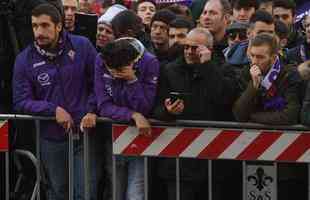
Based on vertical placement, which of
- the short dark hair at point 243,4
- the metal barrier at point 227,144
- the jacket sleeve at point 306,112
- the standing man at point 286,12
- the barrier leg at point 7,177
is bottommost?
the barrier leg at point 7,177

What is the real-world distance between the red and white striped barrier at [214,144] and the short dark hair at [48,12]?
44.6 inches

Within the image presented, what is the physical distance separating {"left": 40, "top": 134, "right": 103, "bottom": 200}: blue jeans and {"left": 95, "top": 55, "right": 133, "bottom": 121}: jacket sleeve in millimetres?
333

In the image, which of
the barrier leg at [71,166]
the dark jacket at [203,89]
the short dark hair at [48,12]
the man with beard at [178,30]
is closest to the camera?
the dark jacket at [203,89]

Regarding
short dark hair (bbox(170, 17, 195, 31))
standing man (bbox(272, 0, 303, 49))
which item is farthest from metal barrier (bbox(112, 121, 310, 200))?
standing man (bbox(272, 0, 303, 49))

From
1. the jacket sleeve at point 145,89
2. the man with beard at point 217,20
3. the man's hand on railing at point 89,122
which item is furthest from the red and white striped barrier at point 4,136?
the man with beard at point 217,20

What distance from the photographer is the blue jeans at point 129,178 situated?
596 centimetres

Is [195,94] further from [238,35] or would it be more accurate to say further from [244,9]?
[244,9]

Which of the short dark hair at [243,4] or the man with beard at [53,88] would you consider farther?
the short dark hair at [243,4]

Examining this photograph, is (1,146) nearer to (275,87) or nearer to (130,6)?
(275,87)

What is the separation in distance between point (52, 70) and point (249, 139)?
5.71 ft

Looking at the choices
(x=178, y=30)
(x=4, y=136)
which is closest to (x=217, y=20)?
(x=178, y=30)

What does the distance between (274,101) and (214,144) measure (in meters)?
0.54

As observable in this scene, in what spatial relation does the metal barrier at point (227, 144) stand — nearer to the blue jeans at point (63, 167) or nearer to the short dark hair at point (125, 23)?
the blue jeans at point (63, 167)

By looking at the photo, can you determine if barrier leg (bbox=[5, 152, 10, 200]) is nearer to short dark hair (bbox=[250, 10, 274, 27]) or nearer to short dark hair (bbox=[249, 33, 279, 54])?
short dark hair (bbox=[249, 33, 279, 54])
